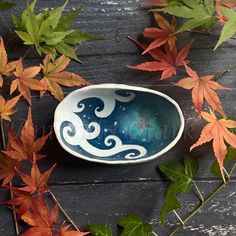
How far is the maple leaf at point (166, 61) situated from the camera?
1023mm

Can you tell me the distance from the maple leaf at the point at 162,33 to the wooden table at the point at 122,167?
46 millimetres

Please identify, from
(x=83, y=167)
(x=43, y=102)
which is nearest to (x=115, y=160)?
(x=83, y=167)

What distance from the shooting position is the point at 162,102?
107 cm

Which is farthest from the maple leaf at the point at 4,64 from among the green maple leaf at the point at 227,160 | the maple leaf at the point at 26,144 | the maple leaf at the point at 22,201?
the green maple leaf at the point at 227,160

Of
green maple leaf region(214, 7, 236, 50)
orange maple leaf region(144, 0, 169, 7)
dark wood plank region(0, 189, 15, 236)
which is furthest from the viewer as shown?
dark wood plank region(0, 189, 15, 236)

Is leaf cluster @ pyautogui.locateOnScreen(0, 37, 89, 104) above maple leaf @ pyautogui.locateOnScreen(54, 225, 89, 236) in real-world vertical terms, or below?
above

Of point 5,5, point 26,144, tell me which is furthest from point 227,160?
point 5,5

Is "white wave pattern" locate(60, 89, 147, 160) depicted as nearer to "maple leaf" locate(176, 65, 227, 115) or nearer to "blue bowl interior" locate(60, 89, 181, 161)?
"blue bowl interior" locate(60, 89, 181, 161)

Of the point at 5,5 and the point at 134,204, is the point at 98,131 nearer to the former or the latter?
the point at 134,204

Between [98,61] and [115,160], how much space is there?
22 cm

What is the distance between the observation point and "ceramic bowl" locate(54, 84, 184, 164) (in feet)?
3.46

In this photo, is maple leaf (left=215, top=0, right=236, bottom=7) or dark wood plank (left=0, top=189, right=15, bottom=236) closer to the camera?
maple leaf (left=215, top=0, right=236, bottom=7)

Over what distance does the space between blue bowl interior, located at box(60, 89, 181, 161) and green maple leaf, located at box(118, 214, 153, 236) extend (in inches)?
5.7

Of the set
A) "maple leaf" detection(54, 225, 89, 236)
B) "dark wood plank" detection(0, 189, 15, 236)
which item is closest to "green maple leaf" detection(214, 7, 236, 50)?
"maple leaf" detection(54, 225, 89, 236)
